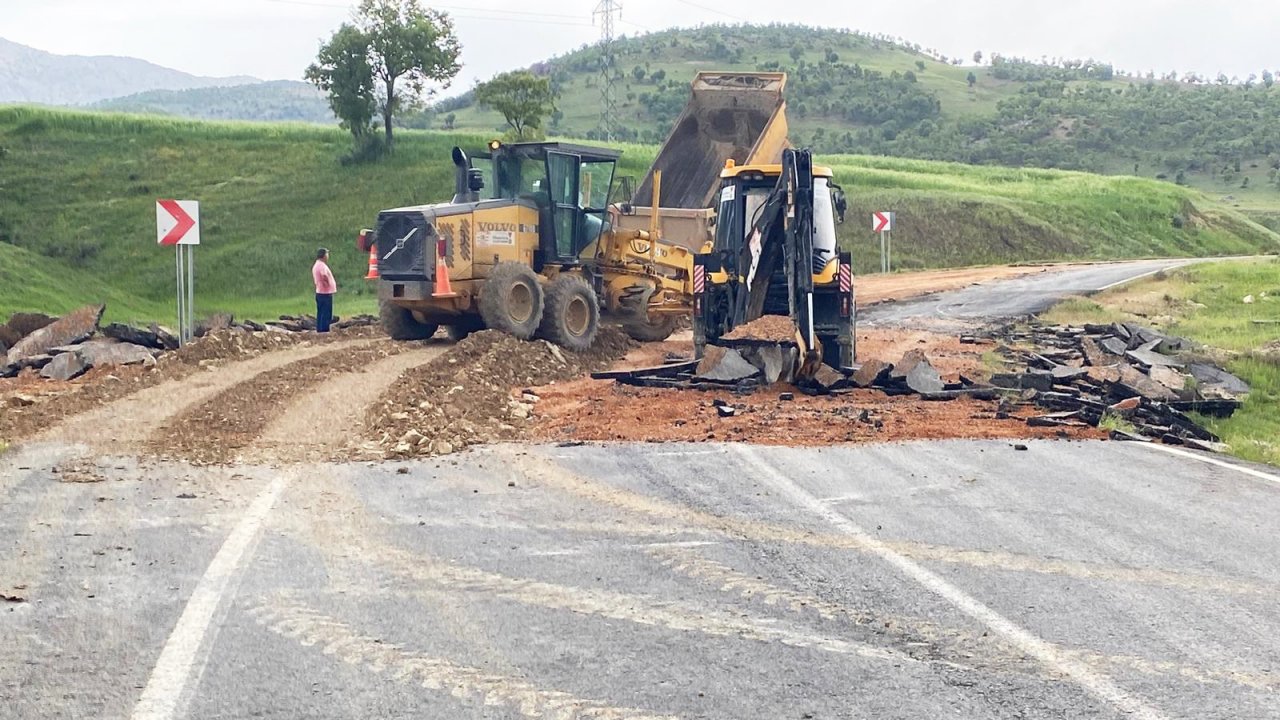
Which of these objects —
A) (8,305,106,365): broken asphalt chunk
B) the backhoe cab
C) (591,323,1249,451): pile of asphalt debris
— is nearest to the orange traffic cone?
(591,323,1249,451): pile of asphalt debris

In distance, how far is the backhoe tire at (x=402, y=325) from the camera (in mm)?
20172

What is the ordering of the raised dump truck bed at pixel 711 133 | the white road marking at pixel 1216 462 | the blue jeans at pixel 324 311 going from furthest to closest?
the raised dump truck bed at pixel 711 133
the blue jeans at pixel 324 311
the white road marking at pixel 1216 462

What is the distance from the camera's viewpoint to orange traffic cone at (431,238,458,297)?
1834cm

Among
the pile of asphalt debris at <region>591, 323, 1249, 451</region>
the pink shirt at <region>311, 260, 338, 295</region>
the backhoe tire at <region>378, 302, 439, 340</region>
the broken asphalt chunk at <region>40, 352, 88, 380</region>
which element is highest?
the pink shirt at <region>311, 260, 338, 295</region>

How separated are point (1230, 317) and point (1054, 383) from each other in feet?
35.6

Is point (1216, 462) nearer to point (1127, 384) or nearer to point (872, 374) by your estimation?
point (1127, 384)

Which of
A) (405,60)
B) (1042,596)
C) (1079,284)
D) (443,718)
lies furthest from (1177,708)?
(405,60)

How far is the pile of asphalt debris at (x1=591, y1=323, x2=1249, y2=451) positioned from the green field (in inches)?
12.9

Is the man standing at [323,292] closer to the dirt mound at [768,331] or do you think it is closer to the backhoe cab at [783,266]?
the backhoe cab at [783,266]

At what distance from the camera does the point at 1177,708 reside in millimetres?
5156

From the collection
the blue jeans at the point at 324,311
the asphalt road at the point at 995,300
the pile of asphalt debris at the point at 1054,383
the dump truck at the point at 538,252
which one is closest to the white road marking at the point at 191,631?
the pile of asphalt debris at the point at 1054,383

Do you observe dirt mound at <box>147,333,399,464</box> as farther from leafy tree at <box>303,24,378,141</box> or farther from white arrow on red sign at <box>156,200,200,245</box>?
leafy tree at <box>303,24,378,141</box>

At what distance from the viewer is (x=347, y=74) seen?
51.6 metres

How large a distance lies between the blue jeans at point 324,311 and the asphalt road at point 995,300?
33.3 feet
